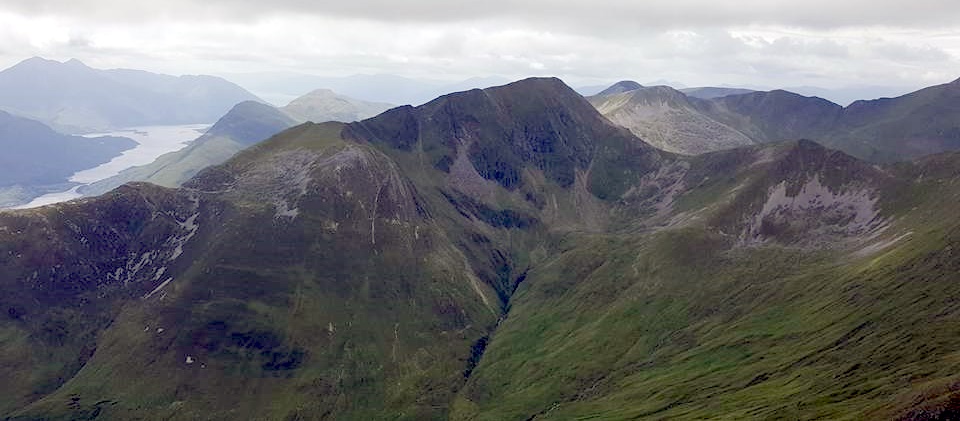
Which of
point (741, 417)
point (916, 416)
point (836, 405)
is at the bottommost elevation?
point (741, 417)

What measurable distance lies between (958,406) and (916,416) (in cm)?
758

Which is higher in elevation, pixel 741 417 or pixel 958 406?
pixel 958 406

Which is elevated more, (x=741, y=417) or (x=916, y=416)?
(x=916, y=416)

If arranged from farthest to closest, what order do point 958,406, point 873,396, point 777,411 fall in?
1. point 777,411
2. point 873,396
3. point 958,406

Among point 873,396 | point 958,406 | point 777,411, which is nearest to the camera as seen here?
point 958,406

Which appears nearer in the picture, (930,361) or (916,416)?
(916,416)

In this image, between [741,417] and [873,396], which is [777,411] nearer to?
[741,417]

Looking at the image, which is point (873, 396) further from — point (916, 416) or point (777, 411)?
point (916, 416)

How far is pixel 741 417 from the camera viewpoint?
192125 millimetres

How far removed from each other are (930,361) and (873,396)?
99.0 ft

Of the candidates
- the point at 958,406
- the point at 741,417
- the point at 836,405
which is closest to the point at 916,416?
the point at 958,406

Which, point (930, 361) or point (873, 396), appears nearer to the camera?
point (873, 396)

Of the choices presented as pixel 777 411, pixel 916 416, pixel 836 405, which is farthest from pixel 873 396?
pixel 916 416

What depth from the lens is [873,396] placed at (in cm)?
17438
